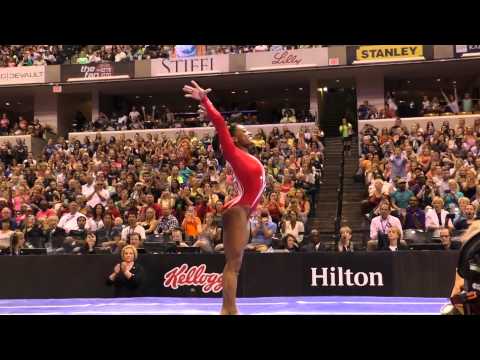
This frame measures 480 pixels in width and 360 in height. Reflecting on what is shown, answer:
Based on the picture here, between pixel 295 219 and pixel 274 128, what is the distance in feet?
28.2

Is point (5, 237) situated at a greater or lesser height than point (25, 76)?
lesser

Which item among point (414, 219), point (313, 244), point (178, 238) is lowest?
point (313, 244)

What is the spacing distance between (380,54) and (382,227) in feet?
37.4

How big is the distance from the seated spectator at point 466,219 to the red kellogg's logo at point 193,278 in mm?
4106

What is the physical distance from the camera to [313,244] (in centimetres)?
966

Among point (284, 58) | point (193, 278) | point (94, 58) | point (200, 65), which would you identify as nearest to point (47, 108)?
point (94, 58)

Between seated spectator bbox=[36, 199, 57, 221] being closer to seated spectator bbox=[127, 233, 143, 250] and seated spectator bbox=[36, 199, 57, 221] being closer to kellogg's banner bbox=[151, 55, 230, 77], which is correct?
seated spectator bbox=[127, 233, 143, 250]

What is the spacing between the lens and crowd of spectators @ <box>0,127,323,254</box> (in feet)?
33.2

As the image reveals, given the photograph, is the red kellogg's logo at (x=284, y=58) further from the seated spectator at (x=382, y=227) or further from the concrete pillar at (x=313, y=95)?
the seated spectator at (x=382, y=227)

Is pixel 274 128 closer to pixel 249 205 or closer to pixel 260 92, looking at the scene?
pixel 260 92

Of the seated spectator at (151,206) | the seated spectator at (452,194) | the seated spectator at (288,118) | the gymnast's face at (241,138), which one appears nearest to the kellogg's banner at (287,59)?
the seated spectator at (288,118)

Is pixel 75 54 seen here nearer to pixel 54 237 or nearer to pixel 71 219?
pixel 71 219

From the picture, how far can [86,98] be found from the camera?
25703mm

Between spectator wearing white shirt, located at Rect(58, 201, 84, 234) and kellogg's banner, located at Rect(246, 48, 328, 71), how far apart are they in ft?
35.1
